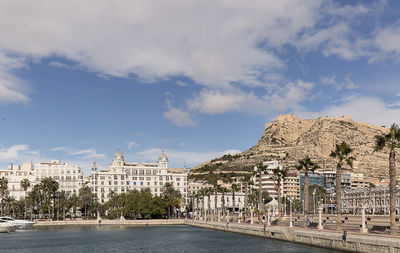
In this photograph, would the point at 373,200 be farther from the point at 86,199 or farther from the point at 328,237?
the point at 86,199

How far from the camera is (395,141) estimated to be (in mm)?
49406

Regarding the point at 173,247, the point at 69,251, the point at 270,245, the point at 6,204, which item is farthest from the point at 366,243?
the point at 6,204

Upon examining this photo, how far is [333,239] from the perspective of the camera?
51469mm

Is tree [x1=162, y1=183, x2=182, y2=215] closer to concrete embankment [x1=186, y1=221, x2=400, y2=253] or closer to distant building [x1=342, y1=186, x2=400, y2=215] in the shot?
distant building [x1=342, y1=186, x2=400, y2=215]

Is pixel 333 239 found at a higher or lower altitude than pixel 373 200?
higher

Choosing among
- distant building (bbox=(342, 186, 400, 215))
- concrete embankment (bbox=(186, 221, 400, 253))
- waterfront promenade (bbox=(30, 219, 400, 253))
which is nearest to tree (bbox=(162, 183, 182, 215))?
waterfront promenade (bbox=(30, 219, 400, 253))

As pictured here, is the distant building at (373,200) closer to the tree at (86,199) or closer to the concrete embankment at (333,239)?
the concrete embankment at (333,239)

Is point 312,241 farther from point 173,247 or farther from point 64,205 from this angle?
point 64,205

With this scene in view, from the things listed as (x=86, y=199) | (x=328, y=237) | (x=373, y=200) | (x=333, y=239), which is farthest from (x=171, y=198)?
(x=333, y=239)

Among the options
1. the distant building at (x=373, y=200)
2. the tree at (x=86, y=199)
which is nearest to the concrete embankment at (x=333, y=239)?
the distant building at (x=373, y=200)

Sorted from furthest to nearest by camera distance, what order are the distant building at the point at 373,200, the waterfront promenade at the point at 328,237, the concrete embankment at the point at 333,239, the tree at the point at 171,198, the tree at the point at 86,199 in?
the tree at the point at 86,199 < the tree at the point at 171,198 < the distant building at the point at 373,200 < the waterfront promenade at the point at 328,237 < the concrete embankment at the point at 333,239

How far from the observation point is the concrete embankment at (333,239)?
133 feet

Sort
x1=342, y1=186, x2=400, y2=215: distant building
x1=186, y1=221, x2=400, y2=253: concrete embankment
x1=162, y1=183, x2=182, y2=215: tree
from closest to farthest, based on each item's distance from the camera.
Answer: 1. x1=186, y1=221, x2=400, y2=253: concrete embankment
2. x1=342, y1=186, x2=400, y2=215: distant building
3. x1=162, y1=183, x2=182, y2=215: tree

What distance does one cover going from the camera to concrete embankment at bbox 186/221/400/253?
40500 mm
